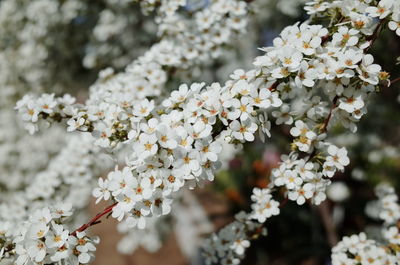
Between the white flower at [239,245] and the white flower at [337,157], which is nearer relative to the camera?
the white flower at [337,157]

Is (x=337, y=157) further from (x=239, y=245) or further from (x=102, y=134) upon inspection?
(x=102, y=134)

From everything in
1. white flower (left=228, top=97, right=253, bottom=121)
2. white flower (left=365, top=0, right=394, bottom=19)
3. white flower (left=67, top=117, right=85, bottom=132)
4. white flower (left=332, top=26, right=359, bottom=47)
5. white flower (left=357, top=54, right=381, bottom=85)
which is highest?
white flower (left=365, top=0, right=394, bottom=19)

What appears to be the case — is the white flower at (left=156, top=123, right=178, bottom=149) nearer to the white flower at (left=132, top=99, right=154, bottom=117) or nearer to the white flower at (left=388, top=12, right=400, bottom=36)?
the white flower at (left=132, top=99, right=154, bottom=117)

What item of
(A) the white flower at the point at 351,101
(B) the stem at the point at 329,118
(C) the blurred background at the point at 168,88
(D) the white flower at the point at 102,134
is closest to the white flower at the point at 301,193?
(B) the stem at the point at 329,118

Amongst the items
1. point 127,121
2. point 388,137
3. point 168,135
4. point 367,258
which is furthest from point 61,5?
point 388,137

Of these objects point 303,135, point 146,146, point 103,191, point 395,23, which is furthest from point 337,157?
point 103,191

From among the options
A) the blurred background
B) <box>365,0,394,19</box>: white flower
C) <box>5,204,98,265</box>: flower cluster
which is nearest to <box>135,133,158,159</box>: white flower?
<box>5,204,98,265</box>: flower cluster

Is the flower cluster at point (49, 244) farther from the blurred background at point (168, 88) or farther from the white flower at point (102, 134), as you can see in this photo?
the blurred background at point (168, 88)

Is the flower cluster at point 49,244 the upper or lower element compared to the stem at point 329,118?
lower
